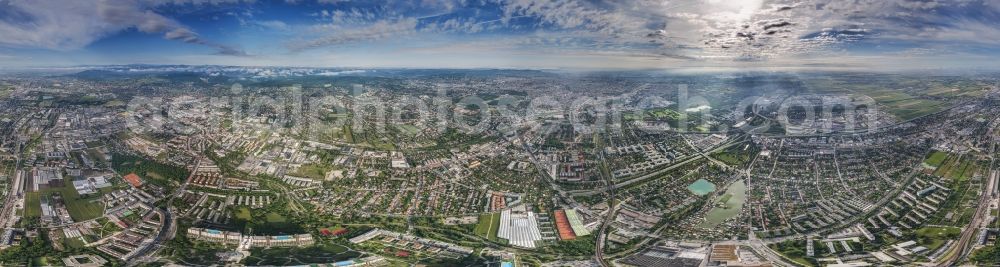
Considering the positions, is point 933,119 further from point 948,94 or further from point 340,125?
point 340,125

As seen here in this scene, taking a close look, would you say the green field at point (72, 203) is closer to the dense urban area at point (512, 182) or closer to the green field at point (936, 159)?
the dense urban area at point (512, 182)

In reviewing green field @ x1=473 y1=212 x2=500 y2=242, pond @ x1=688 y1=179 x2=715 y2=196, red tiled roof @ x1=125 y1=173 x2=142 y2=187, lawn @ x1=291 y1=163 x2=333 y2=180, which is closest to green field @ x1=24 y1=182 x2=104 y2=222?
red tiled roof @ x1=125 y1=173 x2=142 y2=187

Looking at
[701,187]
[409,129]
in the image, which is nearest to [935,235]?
[701,187]

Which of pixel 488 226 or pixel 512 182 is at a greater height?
pixel 512 182

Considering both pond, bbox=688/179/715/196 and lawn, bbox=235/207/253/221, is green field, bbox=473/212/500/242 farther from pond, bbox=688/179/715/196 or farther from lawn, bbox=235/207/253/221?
lawn, bbox=235/207/253/221

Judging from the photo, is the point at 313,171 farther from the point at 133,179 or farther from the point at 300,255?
the point at 300,255

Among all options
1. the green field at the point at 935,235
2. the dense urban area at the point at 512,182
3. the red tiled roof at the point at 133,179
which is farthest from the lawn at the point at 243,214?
the green field at the point at 935,235
